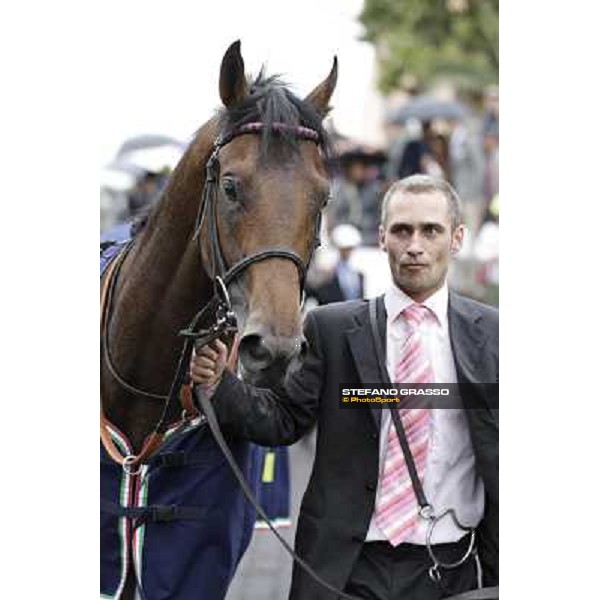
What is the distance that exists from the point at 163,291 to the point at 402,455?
0.86m

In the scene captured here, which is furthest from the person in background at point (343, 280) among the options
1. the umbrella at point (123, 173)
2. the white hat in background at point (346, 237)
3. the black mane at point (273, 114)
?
the black mane at point (273, 114)

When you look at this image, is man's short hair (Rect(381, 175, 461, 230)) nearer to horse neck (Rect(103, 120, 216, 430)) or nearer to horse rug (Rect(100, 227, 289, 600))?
horse neck (Rect(103, 120, 216, 430))

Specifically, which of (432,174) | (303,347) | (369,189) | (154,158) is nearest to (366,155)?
(432,174)

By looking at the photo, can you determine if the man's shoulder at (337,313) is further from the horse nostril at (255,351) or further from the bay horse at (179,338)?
the horse nostril at (255,351)

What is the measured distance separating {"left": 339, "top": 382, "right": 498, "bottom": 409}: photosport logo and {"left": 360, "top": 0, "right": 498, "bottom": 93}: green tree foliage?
12.7ft

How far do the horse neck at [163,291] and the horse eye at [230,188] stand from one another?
22cm

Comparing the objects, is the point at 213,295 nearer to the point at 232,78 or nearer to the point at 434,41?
the point at 232,78

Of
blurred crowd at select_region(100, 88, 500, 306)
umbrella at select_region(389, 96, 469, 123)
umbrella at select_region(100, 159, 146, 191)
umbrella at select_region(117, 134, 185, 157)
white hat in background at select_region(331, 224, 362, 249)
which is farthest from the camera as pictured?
umbrella at select_region(389, 96, 469, 123)

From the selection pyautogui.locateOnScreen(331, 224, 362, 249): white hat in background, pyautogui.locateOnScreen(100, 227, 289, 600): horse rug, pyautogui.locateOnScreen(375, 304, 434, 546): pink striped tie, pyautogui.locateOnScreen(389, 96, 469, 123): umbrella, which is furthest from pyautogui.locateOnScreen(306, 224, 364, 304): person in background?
pyautogui.locateOnScreen(389, 96, 469, 123): umbrella

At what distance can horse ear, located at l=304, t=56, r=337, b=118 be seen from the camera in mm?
3969
